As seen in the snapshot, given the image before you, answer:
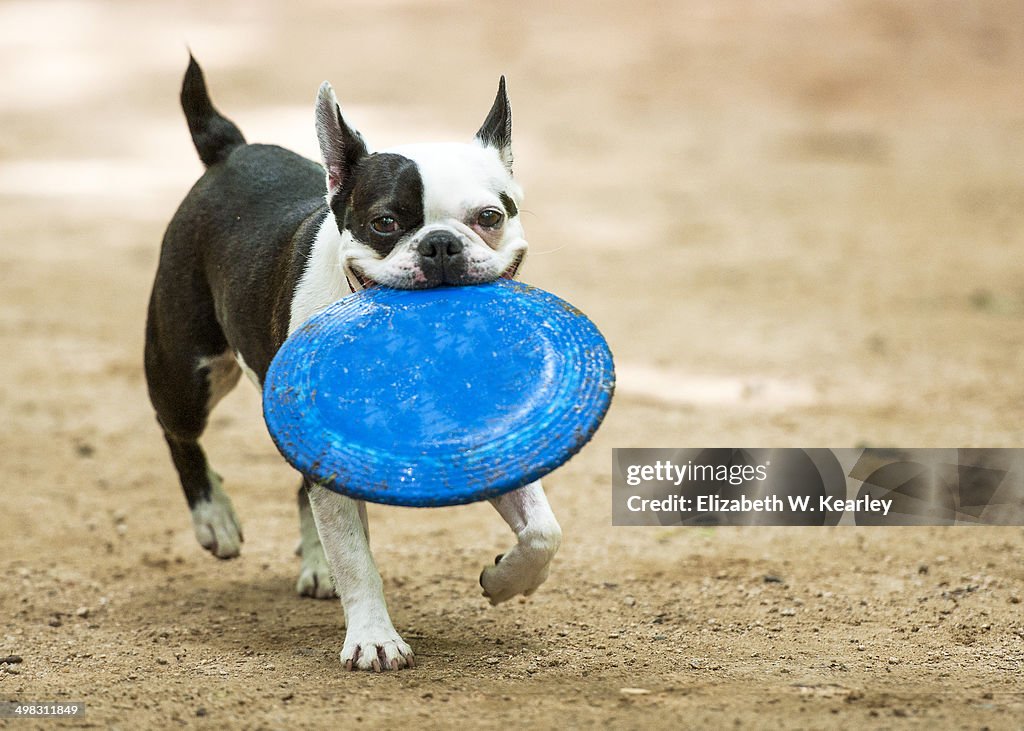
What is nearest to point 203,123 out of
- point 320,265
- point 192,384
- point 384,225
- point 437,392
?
point 192,384

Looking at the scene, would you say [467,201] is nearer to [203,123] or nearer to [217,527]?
[203,123]

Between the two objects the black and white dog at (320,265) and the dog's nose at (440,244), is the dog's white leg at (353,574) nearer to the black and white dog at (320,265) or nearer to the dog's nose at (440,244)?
the black and white dog at (320,265)

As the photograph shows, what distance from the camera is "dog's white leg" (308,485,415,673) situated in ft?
14.2

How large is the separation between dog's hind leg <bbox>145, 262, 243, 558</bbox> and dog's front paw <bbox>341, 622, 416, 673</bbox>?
1.52 m

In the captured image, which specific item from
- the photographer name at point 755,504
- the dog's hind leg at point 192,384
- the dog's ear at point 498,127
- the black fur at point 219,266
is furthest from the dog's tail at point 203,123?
the photographer name at point 755,504

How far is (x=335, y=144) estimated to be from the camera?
449cm

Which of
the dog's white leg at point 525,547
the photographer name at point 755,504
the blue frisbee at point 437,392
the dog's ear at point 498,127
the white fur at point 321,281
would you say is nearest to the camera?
the blue frisbee at point 437,392

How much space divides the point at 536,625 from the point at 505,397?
4.00ft

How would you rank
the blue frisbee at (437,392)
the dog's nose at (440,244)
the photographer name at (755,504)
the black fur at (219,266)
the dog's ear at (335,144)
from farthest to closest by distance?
1. the photographer name at (755,504)
2. the black fur at (219,266)
3. the dog's ear at (335,144)
4. the dog's nose at (440,244)
5. the blue frisbee at (437,392)

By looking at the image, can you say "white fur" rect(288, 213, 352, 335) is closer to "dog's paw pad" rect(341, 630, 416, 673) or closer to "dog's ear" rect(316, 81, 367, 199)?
"dog's ear" rect(316, 81, 367, 199)

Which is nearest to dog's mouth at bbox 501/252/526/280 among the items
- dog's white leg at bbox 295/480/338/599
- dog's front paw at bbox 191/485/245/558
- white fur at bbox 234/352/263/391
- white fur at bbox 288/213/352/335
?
white fur at bbox 288/213/352/335

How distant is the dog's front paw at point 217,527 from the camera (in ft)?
18.5

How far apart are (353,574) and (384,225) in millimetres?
1164

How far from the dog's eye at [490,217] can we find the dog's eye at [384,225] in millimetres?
273
